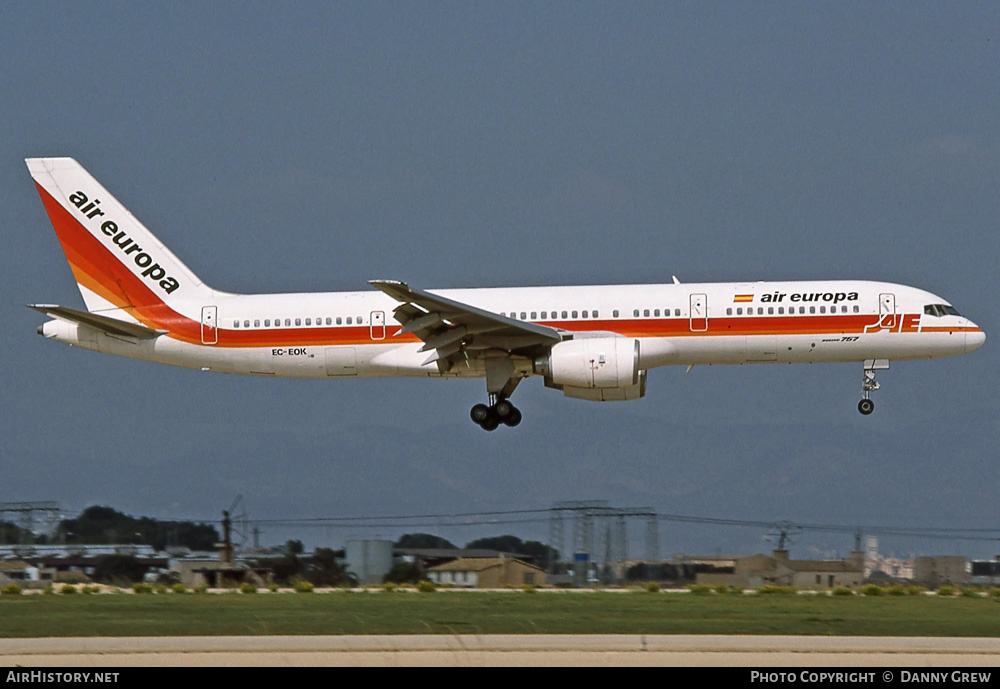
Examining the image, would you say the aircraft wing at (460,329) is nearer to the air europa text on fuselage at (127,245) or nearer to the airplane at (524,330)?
the airplane at (524,330)

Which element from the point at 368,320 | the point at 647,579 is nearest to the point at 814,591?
the point at 647,579

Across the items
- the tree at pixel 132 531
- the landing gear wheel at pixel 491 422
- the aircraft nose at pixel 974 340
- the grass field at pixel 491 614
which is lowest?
the grass field at pixel 491 614

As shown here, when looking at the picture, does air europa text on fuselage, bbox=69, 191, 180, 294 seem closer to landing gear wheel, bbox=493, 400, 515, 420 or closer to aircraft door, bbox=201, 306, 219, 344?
aircraft door, bbox=201, 306, 219, 344

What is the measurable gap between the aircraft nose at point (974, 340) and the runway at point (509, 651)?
570 inches

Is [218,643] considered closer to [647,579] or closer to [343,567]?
[343,567]

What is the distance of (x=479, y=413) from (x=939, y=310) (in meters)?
13.2

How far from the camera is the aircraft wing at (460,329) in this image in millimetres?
34906

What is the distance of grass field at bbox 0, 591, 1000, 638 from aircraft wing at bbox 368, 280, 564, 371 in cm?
696

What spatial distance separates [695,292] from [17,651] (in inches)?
811

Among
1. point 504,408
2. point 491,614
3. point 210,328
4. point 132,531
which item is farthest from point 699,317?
point 132,531

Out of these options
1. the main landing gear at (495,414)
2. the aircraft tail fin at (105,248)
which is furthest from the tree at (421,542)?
the aircraft tail fin at (105,248)

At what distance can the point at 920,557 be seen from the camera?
39188mm

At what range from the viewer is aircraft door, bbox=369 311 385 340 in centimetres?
3809

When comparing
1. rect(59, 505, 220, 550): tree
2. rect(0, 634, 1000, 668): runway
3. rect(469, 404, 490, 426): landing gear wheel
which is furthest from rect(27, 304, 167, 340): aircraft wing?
rect(0, 634, 1000, 668): runway
